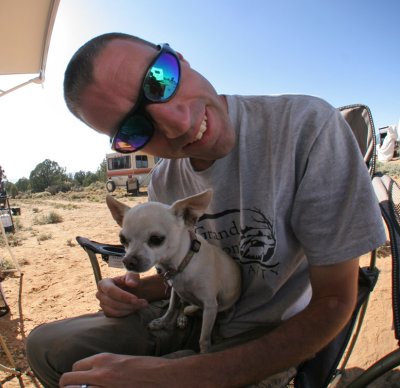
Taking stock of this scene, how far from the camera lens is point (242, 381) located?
1.00 metres

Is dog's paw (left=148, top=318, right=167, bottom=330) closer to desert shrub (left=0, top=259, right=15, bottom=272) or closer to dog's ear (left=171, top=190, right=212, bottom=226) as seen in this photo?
dog's ear (left=171, top=190, right=212, bottom=226)

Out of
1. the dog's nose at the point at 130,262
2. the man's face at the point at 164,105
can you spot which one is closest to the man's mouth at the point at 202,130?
the man's face at the point at 164,105

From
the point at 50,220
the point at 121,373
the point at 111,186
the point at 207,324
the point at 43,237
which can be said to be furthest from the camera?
the point at 111,186

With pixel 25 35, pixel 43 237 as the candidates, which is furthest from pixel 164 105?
pixel 43 237

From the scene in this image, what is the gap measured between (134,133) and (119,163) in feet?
63.7

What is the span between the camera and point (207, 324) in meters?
1.35

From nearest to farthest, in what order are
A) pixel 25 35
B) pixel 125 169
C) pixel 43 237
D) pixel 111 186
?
pixel 25 35 → pixel 43 237 → pixel 111 186 → pixel 125 169

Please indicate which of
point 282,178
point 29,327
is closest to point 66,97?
point 282,178

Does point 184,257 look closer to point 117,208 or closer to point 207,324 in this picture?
point 207,324

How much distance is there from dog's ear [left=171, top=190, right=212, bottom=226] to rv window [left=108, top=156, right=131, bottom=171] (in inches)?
741

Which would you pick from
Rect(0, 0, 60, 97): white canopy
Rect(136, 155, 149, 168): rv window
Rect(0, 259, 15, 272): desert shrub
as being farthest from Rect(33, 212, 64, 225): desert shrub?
Rect(136, 155, 149, 168): rv window

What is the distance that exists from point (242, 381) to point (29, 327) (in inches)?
131

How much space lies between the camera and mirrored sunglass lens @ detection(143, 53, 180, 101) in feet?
3.94

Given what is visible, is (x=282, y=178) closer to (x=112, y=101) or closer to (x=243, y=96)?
(x=243, y=96)
